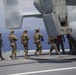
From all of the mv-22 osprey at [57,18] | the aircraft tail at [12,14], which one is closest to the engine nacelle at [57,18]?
the mv-22 osprey at [57,18]

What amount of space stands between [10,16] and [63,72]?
919 cm

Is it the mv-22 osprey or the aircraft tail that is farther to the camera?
the aircraft tail

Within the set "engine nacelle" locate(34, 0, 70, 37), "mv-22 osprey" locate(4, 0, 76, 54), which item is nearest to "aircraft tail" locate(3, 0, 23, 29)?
"mv-22 osprey" locate(4, 0, 76, 54)

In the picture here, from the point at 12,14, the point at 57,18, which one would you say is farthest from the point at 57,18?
the point at 12,14

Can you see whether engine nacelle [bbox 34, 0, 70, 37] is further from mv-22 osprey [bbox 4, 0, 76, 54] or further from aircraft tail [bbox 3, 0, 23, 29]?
aircraft tail [bbox 3, 0, 23, 29]

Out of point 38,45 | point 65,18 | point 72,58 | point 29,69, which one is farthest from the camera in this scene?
point 38,45

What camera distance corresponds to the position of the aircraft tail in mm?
20625

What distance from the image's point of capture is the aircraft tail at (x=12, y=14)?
67.7 feet

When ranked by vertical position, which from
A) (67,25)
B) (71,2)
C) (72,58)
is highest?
(71,2)

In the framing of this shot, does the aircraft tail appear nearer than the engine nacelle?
No

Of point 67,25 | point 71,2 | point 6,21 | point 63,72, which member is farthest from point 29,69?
point 6,21

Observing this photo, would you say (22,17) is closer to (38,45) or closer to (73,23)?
(38,45)

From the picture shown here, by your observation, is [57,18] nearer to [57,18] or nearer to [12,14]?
[57,18]

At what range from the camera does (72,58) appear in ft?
54.4
